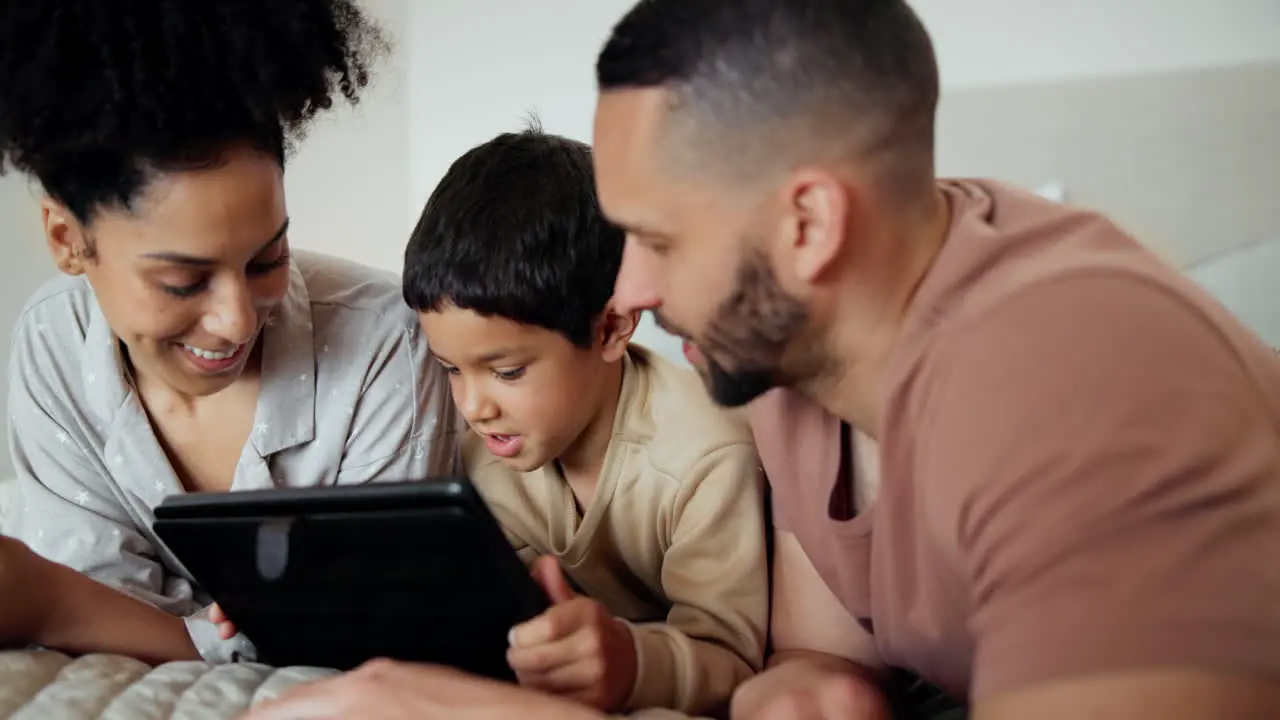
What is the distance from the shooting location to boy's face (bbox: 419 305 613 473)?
911 mm

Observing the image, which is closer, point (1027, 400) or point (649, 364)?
point (1027, 400)

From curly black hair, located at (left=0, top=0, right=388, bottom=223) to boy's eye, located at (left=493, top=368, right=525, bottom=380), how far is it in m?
0.26

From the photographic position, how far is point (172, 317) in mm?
814

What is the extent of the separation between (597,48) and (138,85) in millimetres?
948

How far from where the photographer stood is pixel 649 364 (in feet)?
3.43

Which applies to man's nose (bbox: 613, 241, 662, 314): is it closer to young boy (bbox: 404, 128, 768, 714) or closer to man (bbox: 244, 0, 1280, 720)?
man (bbox: 244, 0, 1280, 720)

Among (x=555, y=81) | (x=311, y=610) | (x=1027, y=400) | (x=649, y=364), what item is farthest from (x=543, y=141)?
(x=555, y=81)

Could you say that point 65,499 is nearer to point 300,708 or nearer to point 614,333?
point 300,708

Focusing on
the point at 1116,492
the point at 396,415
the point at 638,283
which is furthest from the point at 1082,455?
the point at 396,415

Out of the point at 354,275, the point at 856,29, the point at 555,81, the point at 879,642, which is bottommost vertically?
the point at 879,642

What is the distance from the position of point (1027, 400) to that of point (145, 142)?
62cm

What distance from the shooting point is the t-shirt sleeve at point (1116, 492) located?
493mm

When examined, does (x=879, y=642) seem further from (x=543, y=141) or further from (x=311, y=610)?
(x=543, y=141)

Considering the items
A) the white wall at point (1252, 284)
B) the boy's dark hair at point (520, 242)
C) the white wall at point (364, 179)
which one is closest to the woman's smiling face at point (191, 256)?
the boy's dark hair at point (520, 242)
